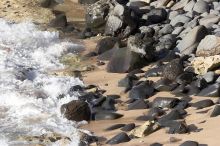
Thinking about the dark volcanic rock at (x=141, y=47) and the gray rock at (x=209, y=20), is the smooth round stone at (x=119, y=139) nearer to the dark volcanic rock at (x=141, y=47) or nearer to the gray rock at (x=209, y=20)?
the dark volcanic rock at (x=141, y=47)

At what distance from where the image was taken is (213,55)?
11648 millimetres

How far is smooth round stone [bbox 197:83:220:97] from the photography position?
980cm

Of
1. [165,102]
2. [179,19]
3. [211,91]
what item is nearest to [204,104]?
[211,91]

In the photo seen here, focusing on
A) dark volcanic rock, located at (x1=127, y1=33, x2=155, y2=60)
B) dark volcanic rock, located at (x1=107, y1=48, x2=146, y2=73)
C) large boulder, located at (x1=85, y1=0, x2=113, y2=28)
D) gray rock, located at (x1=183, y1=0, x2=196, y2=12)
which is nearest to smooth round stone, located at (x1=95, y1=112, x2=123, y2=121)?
dark volcanic rock, located at (x1=107, y1=48, x2=146, y2=73)

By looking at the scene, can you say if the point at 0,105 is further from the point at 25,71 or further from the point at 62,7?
the point at 62,7

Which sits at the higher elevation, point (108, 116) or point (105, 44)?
point (108, 116)

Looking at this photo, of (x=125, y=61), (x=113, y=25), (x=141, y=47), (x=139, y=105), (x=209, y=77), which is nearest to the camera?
(x=139, y=105)

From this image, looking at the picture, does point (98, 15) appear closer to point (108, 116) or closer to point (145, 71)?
point (145, 71)

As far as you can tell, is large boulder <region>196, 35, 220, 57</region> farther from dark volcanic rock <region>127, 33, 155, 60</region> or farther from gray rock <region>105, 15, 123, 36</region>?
gray rock <region>105, 15, 123, 36</region>

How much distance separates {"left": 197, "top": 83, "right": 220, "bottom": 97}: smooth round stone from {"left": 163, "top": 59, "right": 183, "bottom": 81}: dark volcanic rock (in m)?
0.92

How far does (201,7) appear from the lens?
14.7m

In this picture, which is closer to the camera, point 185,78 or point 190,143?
point 190,143

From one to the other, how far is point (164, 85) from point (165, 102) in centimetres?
84

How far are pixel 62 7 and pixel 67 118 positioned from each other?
8724 mm
